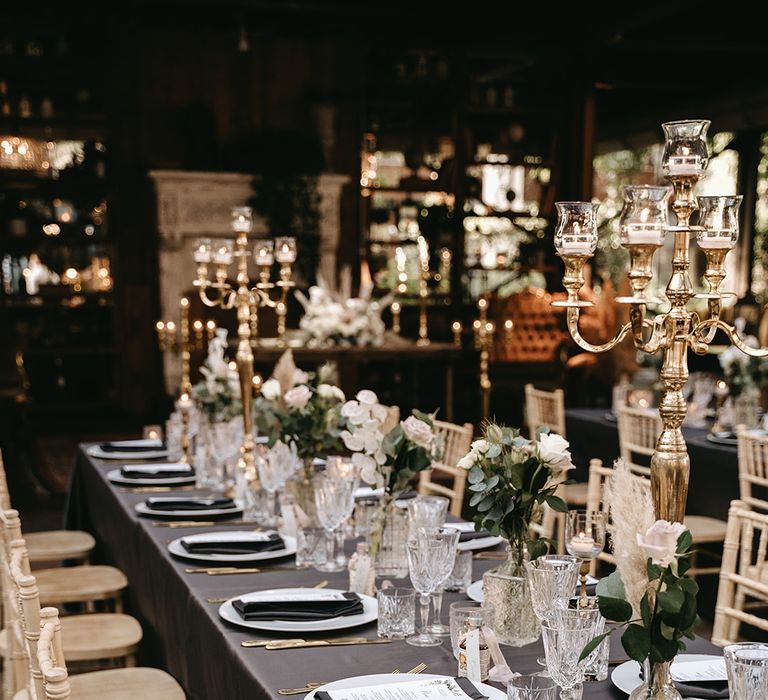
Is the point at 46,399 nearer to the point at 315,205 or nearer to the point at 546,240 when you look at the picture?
the point at 315,205

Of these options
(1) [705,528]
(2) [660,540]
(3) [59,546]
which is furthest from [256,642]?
(1) [705,528]

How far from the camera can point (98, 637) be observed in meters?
3.05

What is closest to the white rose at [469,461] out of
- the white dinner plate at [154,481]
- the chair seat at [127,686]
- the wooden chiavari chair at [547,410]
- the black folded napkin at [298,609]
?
the black folded napkin at [298,609]

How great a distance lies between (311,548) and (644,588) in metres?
1.23

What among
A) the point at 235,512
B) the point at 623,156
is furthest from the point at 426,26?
the point at 235,512

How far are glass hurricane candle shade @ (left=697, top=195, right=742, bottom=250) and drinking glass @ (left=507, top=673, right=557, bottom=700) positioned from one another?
0.78 metres

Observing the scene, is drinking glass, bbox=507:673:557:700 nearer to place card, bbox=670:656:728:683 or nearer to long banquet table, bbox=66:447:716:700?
long banquet table, bbox=66:447:716:700

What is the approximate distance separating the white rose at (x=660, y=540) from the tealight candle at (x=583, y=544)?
0.65 m

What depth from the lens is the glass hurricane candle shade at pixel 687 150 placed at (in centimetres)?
172

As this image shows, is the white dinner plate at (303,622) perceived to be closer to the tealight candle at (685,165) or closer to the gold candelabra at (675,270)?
the gold candelabra at (675,270)

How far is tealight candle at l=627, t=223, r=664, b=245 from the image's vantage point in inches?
66.6

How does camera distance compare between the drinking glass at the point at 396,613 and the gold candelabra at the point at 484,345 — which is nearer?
the drinking glass at the point at 396,613

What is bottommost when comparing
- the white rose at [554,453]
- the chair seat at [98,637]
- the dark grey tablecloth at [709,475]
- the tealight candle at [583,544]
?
the chair seat at [98,637]

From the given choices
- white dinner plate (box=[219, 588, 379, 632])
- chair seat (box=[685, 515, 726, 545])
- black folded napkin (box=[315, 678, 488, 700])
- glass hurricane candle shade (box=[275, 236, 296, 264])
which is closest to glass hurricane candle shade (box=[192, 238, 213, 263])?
glass hurricane candle shade (box=[275, 236, 296, 264])
